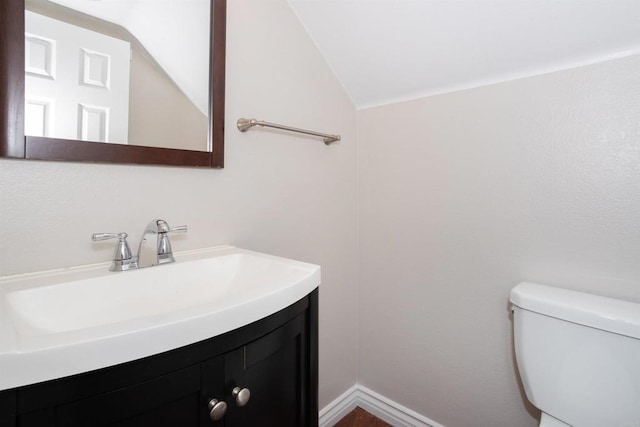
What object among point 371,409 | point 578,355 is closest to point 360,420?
point 371,409

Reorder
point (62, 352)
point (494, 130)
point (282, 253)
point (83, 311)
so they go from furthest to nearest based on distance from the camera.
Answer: point (282, 253) < point (494, 130) < point (83, 311) < point (62, 352)

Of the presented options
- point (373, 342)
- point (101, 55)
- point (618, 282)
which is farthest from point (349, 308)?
point (101, 55)

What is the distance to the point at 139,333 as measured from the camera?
49 centimetres

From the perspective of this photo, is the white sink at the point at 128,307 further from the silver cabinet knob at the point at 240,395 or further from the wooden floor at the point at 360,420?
the wooden floor at the point at 360,420

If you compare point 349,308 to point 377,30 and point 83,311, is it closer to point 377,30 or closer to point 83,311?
point 83,311

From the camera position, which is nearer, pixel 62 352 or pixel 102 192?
pixel 62 352

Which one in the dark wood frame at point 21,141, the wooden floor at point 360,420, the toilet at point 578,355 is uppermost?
the dark wood frame at point 21,141

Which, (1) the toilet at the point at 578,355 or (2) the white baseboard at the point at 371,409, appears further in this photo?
(2) the white baseboard at the point at 371,409

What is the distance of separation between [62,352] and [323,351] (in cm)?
122

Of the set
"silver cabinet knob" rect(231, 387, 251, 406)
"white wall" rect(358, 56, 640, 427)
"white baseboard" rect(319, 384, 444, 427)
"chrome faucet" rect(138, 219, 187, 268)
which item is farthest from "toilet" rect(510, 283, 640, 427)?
"chrome faucet" rect(138, 219, 187, 268)

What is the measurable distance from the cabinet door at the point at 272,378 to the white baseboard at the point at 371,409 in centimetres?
84

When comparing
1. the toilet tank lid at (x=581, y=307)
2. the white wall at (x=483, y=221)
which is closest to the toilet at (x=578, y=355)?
the toilet tank lid at (x=581, y=307)

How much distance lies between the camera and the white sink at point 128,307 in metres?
0.44

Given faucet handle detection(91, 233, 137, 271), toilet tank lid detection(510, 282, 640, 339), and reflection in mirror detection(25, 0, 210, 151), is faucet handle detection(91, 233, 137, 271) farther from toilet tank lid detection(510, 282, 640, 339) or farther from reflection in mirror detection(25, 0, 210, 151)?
toilet tank lid detection(510, 282, 640, 339)
